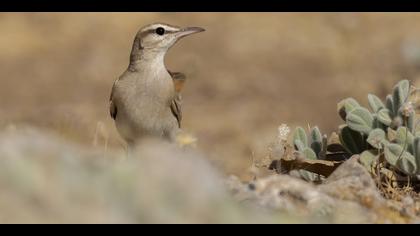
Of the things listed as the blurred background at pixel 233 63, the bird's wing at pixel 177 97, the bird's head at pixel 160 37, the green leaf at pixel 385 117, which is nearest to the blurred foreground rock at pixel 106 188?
the green leaf at pixel 385 117

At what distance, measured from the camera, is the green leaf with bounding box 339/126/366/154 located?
6465 mm

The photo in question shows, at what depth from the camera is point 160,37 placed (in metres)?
8.11

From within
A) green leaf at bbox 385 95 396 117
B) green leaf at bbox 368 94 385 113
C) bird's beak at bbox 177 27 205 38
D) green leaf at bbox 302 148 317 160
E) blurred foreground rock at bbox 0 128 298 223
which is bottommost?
blurred foreground rock at bbox 0 128 298 223

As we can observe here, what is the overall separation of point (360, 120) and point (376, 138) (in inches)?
8.5

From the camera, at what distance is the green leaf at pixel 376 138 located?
20.0 feet

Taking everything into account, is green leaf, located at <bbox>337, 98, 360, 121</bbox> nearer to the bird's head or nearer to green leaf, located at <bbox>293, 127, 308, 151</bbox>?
green leaf, located at <bbox>293, 127, 308, 151</bbox>

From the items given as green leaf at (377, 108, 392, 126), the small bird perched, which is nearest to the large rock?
green leaf at (377, 108, 392, 126)

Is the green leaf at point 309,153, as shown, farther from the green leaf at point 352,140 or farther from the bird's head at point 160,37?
the bird's head at point 160,37

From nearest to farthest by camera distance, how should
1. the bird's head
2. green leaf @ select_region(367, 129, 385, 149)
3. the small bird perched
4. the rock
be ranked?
the rock → green leaf @ select_region(367, 129, 385, 149) → the small bird perched → the bird's head

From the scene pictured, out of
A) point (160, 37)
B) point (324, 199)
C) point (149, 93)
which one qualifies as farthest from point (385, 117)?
point (160, 37)

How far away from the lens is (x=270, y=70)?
16.8 m

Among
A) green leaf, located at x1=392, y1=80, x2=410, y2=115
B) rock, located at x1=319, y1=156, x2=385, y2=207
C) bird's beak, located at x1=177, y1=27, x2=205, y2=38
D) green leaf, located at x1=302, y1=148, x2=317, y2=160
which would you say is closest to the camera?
rock, located at x1=319, y1=156, x2=385, y2=207

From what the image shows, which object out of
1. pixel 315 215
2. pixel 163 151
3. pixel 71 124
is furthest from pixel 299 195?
pixel 71 124
